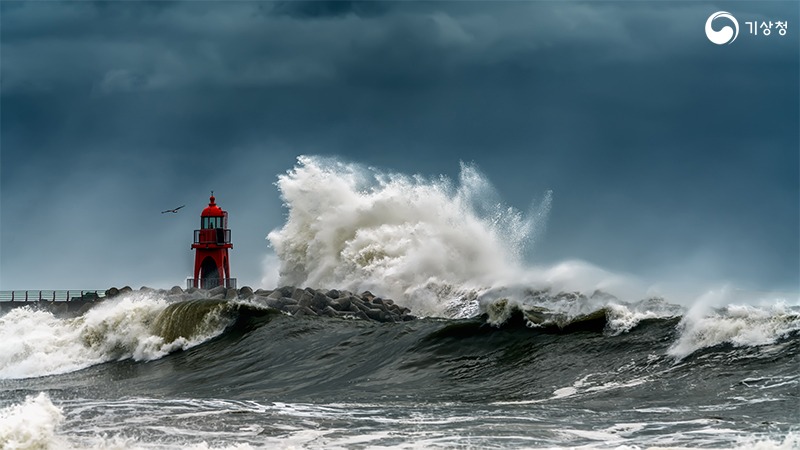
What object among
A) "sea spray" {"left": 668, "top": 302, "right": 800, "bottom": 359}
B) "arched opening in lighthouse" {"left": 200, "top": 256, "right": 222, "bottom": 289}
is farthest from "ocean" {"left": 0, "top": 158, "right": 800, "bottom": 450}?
"arched opening in lighthouse" {"left": 200, "top": 256, "right": 222, "bottom": 289}

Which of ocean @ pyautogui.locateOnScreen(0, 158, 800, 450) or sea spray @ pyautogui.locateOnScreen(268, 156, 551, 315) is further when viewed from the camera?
sea spray @ pyautogui.locateOnScreen(268, 156, 551, 315)

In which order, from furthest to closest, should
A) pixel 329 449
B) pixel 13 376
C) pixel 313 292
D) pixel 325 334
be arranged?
pixel 313 292 < pixel 13 376 < pixel 325 334 < pixel 329 449

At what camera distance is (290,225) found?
33.9 meters

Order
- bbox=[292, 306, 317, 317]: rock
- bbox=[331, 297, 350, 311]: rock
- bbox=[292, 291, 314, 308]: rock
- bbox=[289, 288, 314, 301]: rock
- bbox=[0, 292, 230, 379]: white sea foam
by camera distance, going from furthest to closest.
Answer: bbox=[331, 297, 350, 311]: rock < bbox=[289, 288, 314, 301]: rock < bbox=[292, 291, 314, 308]: rock < bbox=[292, 306, 317, 317]: rock < bbox=[0, 292, 230, 379]: white sea foam

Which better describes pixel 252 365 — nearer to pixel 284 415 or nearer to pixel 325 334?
A: pixel 325 334

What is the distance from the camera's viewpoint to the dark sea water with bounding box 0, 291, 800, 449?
9.84m

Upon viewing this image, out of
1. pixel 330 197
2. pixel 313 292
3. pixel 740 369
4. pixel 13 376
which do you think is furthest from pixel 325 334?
pixel 330 197

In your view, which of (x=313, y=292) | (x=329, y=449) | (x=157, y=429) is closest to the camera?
(x=329, y=449)

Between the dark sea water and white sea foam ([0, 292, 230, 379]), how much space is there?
4.7 inches

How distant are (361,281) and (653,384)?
689 inches

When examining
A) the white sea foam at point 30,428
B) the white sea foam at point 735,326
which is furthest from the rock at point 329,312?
the white sea foam at point 30,428

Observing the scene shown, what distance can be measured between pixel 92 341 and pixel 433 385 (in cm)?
1125

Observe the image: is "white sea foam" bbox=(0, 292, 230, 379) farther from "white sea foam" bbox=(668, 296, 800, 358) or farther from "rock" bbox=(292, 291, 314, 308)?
"white sea foam" bbox=(668, 296, 800, 358)

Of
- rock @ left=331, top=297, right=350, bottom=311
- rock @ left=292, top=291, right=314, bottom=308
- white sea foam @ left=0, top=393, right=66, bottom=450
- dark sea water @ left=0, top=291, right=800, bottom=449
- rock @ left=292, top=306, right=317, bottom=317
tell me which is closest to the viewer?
white sea foam @ left=0, top=393, right=66, bottom=450
